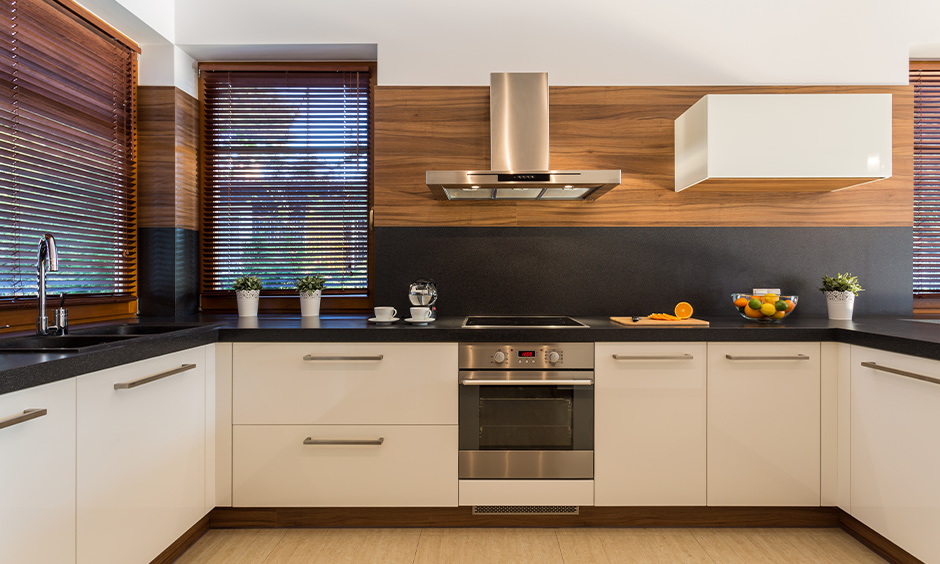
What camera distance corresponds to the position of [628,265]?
9.80 feet

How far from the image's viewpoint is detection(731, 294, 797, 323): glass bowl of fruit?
257 cm

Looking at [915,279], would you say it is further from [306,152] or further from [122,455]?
[122,455]

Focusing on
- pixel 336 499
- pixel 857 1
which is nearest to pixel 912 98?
pixel 857 1

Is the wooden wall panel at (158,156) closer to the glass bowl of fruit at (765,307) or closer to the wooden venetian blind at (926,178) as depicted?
the glass bowl of fruit at (765,307)

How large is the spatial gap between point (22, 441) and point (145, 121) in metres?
2.14

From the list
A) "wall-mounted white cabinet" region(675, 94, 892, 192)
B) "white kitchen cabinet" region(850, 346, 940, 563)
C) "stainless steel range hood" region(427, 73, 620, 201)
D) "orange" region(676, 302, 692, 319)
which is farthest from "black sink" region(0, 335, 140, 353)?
"white kitchen cabinet" region(850, 346, 940, 563)

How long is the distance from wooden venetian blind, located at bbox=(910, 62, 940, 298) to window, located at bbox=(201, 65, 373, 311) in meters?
3.15

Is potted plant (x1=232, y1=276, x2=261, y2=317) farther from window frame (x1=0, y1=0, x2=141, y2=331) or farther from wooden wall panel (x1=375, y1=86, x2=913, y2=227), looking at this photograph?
wooden wall panel (x1=375, y1=86, x2=913, y2=227)

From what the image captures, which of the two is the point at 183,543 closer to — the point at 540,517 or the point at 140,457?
the point at 140,457

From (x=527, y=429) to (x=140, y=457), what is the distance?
57.3 inches

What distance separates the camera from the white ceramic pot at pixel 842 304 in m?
2.73

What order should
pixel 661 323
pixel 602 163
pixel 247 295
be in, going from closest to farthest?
pixel 661 323
pixel 247 295
pixel 602 163

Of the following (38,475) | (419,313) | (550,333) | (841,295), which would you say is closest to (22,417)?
(38,475)

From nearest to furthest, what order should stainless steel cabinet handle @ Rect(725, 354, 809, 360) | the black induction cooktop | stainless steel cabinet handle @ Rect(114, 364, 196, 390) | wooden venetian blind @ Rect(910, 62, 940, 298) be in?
stainless steel cabinet handle @ Rect(114, 364, 196, 390) → stainless steel cabinet handle @ Rect(725, 354, 809, 360) → the black induction cooktop → wooden venetian blind @ Rect(910, 62, 940, 298)
